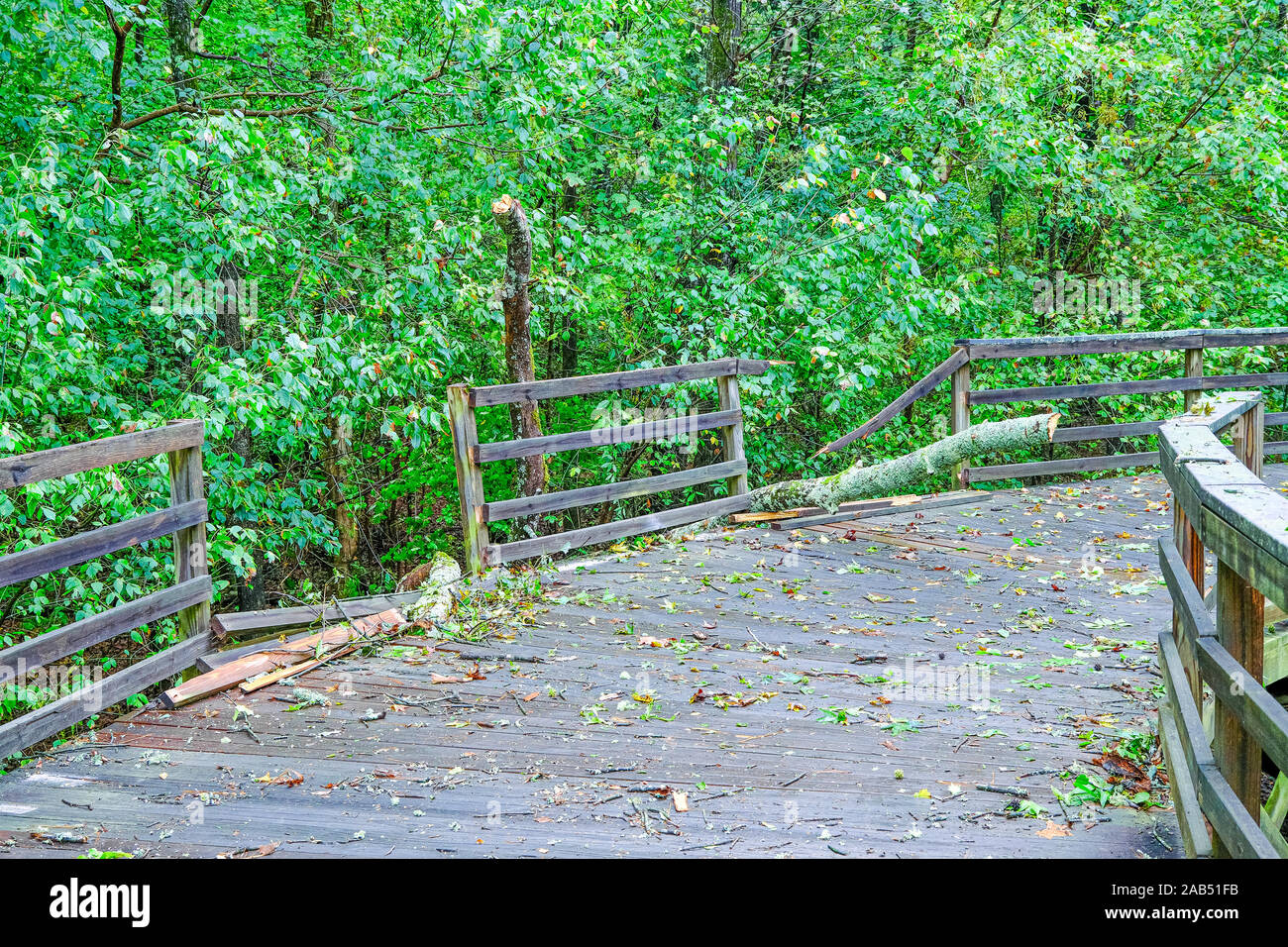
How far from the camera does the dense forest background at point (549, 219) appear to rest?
295 inches

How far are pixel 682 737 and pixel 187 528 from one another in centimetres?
283

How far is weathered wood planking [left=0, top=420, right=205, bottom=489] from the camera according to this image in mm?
4336

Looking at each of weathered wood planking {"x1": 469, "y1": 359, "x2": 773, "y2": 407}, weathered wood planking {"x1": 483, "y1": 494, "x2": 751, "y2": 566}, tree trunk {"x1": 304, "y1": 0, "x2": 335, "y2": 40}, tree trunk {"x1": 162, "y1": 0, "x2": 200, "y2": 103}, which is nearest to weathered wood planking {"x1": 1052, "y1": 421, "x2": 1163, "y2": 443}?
weathered wood planking {"x1": 469, "y1": 359, "x2": 773, "y2": 407}

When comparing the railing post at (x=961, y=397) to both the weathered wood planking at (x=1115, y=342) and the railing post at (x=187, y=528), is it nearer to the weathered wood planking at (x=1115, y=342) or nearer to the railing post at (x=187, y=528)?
the weathered wood planking at (x=1115, y=342)

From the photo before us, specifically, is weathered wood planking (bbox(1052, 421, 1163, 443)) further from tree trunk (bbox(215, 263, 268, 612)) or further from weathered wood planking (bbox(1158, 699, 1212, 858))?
tree trunk (bbox(215, 263, 268, 612))

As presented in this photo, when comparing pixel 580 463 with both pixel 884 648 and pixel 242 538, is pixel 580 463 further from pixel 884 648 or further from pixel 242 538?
pixel 884 648

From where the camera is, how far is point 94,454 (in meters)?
4.79

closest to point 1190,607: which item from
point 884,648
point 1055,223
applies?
point 884,648

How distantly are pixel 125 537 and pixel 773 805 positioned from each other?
327 cm

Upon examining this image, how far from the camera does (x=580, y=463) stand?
1297cm

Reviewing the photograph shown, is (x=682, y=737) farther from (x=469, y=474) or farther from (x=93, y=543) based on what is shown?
(x=469, y=474)

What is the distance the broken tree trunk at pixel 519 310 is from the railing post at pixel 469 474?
7.47 feet
